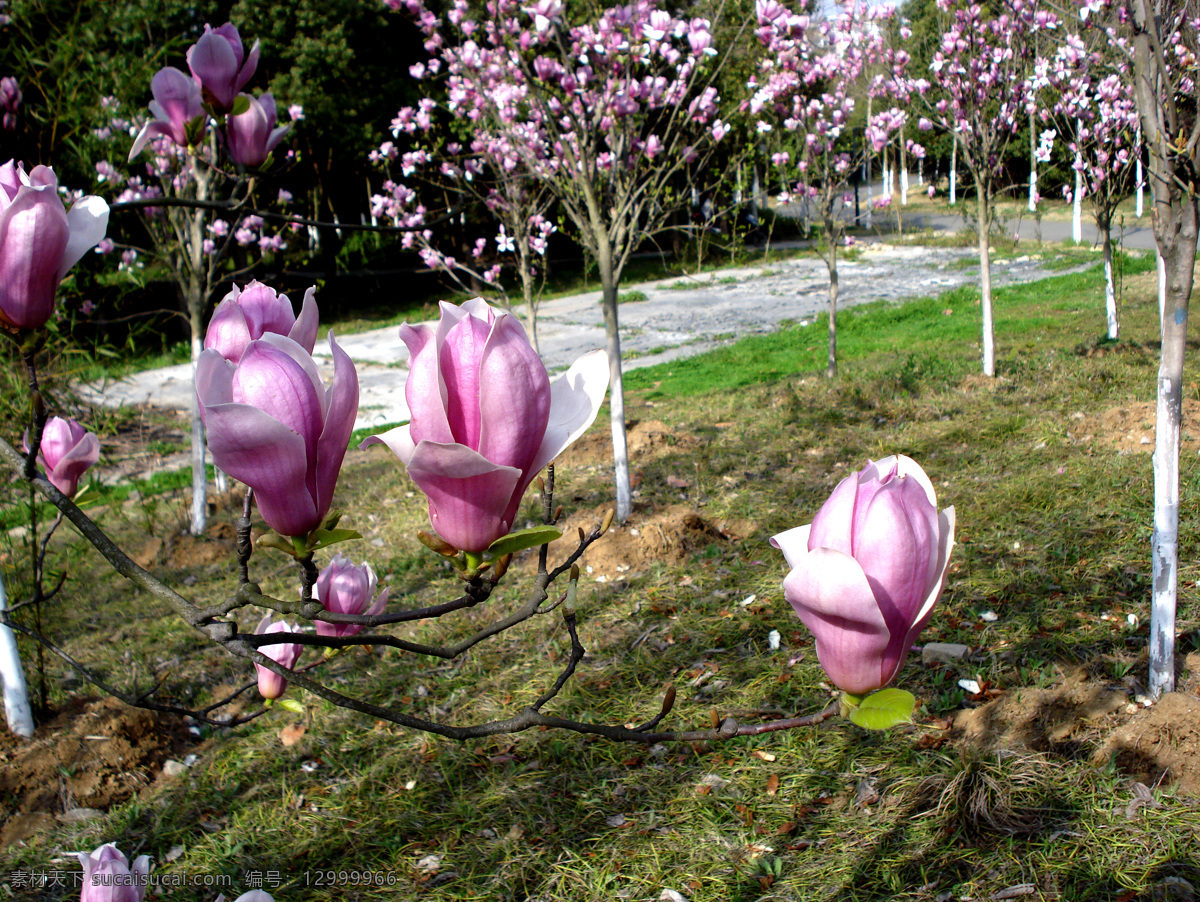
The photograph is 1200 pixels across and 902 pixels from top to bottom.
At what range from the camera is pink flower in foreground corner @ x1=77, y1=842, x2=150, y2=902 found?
93 centimetres

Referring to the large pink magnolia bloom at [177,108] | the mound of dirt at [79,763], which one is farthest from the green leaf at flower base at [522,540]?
the mound of dirt at [79,763]

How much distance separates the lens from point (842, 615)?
626mm

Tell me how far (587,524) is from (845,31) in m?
4.95

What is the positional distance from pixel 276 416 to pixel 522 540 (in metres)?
0.17

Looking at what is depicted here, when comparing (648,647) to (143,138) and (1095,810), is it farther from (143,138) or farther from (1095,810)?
(143,138)

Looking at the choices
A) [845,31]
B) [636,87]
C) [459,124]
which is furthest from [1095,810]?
[459,124]

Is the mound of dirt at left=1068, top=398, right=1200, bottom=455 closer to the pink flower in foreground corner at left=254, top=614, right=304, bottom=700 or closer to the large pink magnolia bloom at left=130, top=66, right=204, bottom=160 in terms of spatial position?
the pink flower in foreground corner at left=254, top=614, right=304, bottom=700

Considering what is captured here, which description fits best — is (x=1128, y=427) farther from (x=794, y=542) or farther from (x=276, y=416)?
(x=276, y=416)

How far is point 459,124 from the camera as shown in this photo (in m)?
7.41

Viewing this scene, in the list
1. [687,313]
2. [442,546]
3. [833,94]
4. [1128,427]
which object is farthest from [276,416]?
[687,313]

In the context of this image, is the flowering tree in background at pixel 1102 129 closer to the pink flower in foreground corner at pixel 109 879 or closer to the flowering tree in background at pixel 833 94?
the flowering tree in background at pixel 833 94

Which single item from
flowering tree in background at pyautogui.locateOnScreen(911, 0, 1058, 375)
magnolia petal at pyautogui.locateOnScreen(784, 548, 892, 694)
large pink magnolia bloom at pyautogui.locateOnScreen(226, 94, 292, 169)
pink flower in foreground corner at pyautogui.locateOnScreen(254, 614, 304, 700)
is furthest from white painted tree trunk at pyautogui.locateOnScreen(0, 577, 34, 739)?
flowering tree in background at pyautogui.locateOnScreen(911, 0, 1058, 375)

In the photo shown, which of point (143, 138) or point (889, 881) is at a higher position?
point (143, 138)

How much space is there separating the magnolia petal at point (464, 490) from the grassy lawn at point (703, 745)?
1.71 metres
